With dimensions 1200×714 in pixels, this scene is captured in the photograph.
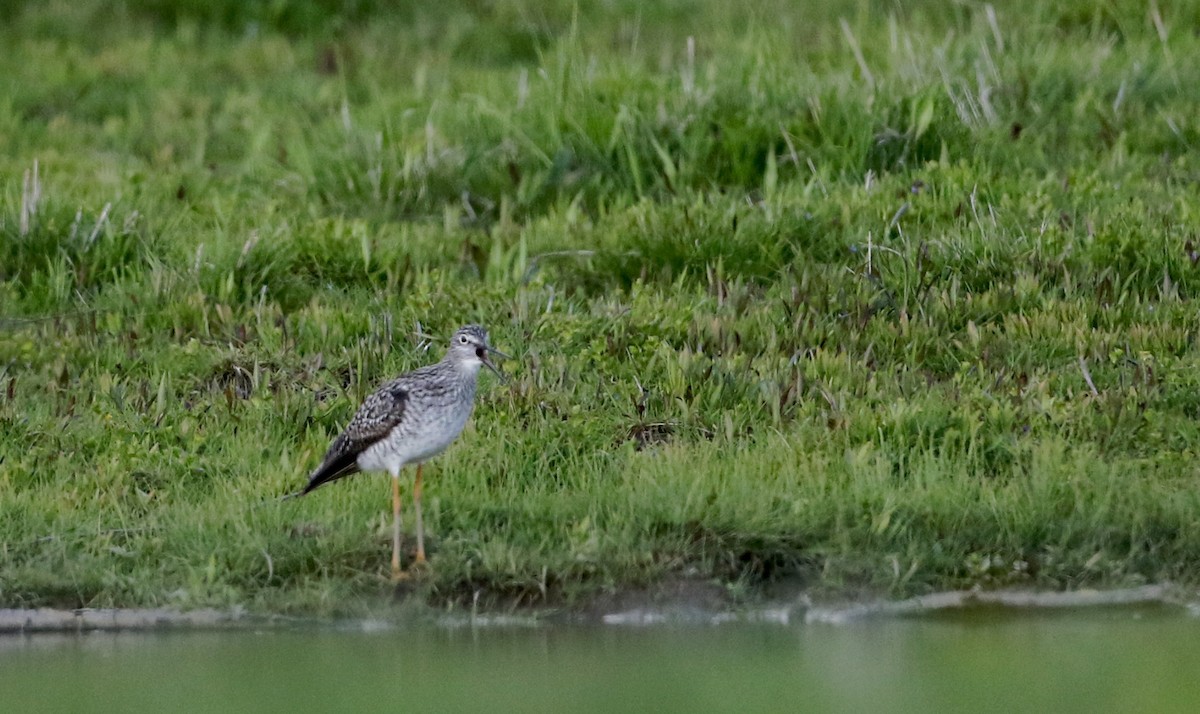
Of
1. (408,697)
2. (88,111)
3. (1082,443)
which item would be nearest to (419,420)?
(408,697)

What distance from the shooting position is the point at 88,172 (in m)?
11.7

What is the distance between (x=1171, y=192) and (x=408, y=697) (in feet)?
20.3

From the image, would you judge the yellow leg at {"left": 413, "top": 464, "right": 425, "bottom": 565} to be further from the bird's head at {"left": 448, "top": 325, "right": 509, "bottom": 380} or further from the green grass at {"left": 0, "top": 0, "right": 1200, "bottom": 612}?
the bird's head at {"left": 448, "top": 325, "right": 509, "bottom": 380}

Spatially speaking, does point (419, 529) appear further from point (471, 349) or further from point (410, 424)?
point (471, 349)

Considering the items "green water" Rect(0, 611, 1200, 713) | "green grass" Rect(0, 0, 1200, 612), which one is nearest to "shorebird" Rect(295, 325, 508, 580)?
"green grass" Rect(0, 0, 1200, 612)

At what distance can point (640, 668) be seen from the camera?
19.4 ft

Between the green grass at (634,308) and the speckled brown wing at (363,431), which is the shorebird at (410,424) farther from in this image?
the green grass at (634,308)

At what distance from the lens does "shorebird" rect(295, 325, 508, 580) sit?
22.7ft

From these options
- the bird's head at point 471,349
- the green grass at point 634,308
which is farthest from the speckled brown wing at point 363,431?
the bird's head at point 471,349

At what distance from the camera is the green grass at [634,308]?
6902 millimetres

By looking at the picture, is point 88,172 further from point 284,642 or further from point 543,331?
point 284,642

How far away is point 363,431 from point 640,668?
1.78m

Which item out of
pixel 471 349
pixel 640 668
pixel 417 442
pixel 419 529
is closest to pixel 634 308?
pixel 471 349

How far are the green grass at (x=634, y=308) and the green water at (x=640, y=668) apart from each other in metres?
0.34
